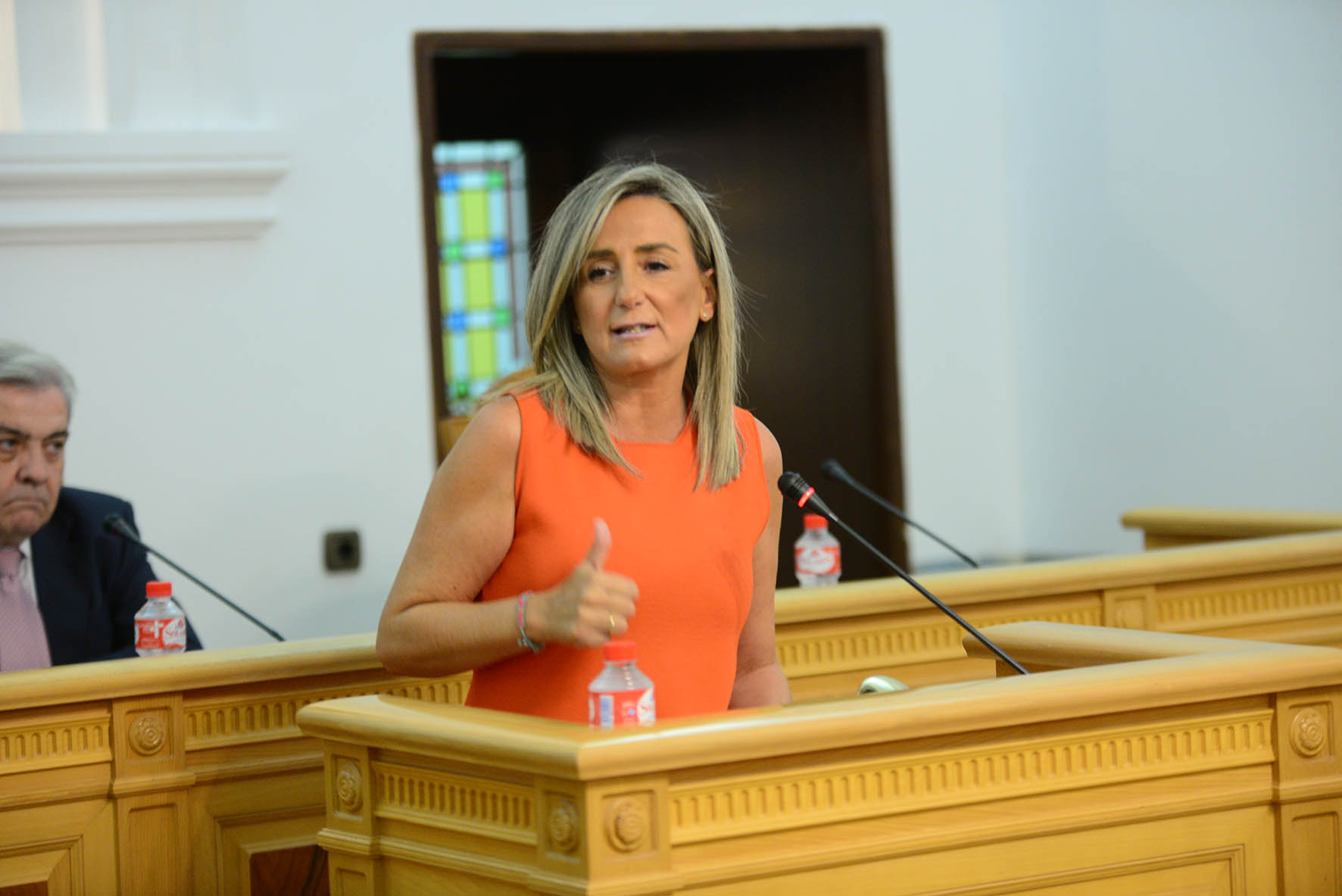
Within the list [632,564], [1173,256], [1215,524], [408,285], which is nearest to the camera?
[632,564]

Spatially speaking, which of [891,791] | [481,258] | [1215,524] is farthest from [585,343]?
[481,258]

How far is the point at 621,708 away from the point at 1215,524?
2653 millimetres

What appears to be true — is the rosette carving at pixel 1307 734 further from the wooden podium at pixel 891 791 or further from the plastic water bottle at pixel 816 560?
the plastic water bottle at pixel 816 560

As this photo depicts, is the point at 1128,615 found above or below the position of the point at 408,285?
below

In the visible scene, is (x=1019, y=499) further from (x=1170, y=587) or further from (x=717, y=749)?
(x=717, y=749)

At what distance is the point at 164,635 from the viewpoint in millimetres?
3020

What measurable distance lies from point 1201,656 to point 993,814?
34 cm

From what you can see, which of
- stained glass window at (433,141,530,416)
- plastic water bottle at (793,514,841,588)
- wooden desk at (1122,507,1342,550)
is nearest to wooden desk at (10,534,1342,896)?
plastic water bottle at (793,514,841,588)

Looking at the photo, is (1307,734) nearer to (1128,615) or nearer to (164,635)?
(1128,615)

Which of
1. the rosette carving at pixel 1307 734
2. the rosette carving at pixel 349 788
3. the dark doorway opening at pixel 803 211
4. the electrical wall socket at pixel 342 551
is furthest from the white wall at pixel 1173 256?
the rosette carving at pixel 349 788

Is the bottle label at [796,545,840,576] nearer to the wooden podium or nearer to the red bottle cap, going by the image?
the wooden podium

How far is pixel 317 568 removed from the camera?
16.3 ft

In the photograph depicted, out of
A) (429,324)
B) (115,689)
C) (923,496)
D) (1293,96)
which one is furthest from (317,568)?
(1293,96)

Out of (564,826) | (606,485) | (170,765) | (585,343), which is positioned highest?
(585,343)
